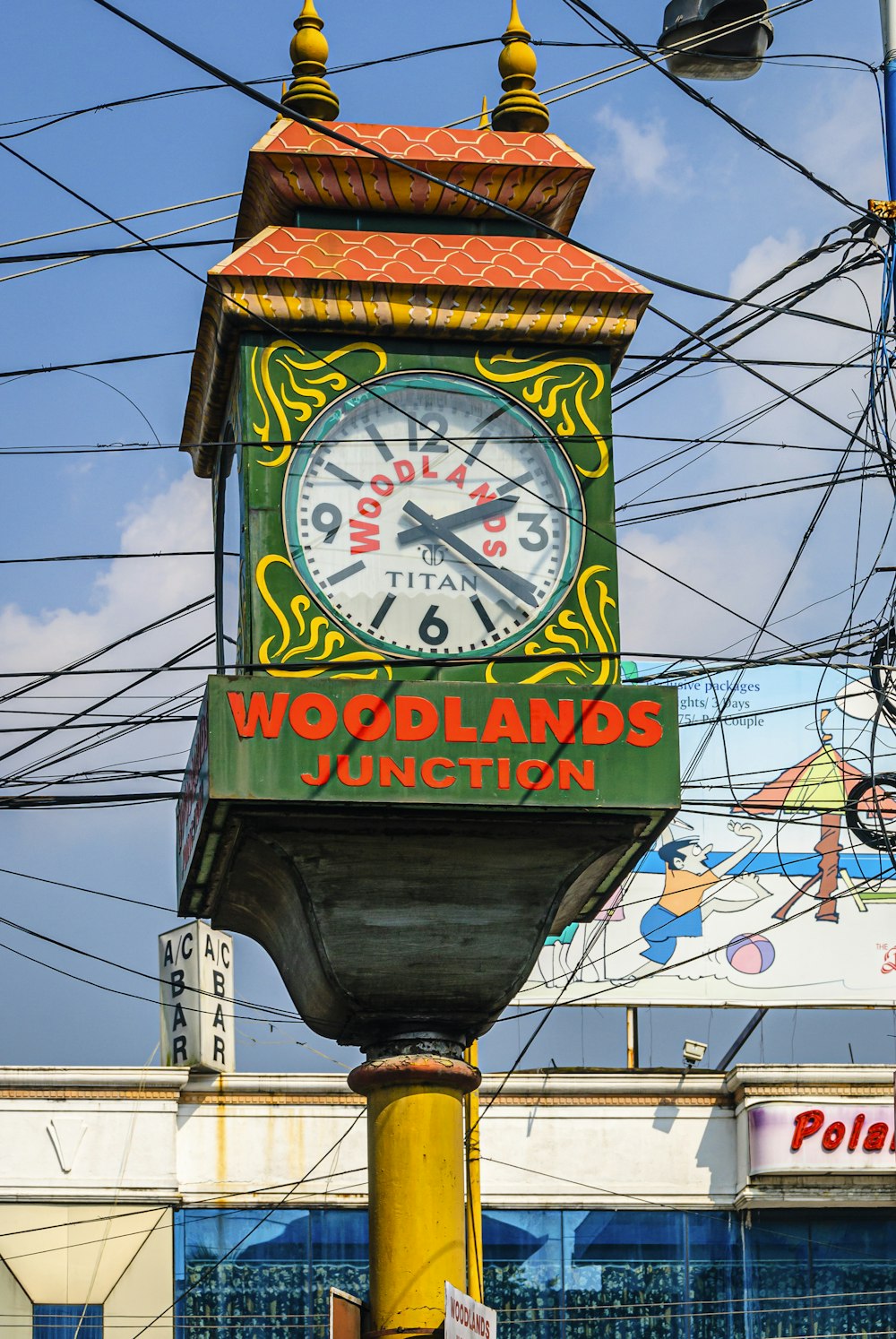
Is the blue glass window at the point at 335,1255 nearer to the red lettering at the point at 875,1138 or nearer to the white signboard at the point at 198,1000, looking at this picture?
the white signboard at the point at 198,1000

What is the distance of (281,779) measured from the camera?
9539 mm

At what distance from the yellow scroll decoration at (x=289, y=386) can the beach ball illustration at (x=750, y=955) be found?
60.1 feet

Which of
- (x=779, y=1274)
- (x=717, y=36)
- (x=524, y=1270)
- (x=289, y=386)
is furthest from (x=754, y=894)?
(x=289, y=386)

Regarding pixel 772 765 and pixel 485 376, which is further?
pixel 772 765

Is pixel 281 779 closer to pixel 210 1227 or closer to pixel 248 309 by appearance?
pixel 248 309

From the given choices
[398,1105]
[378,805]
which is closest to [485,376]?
[378,805]

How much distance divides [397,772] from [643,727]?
3.56 feet

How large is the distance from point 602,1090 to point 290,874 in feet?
56.6

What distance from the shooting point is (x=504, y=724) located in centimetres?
974

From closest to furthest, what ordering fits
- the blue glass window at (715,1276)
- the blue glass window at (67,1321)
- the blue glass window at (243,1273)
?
the blue glass window at (67,1321), the blue glass window at (243,1273), the blue glass window at (715,1276)

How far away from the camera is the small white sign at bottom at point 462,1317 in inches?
355

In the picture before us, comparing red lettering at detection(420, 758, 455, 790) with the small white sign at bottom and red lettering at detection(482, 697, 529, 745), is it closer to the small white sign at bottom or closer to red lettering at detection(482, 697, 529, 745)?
red lettering at detection(482, 697, 529, 745)

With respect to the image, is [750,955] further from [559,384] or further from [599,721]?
[599,721]

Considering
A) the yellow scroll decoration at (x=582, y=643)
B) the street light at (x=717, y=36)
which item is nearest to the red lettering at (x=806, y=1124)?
the street light at (x=717, y=36)
